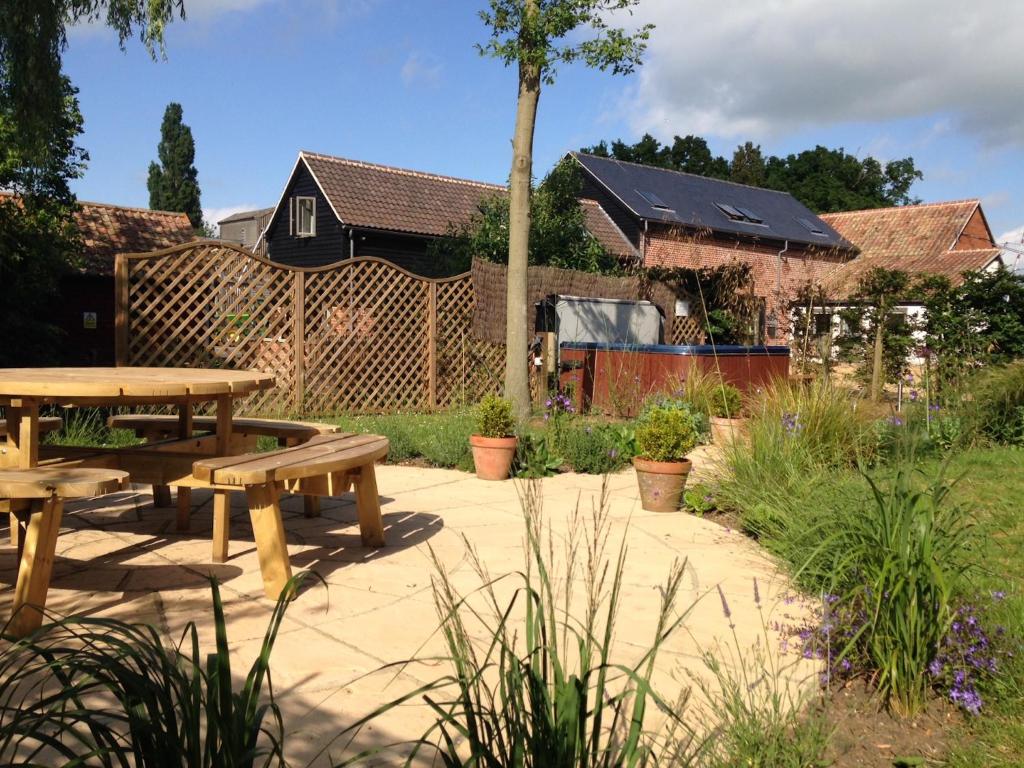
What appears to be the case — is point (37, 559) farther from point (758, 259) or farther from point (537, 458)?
point (758, 259)

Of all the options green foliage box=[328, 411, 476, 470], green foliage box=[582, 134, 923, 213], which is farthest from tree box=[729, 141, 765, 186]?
green foliage box=[328, 411, 476, 470]

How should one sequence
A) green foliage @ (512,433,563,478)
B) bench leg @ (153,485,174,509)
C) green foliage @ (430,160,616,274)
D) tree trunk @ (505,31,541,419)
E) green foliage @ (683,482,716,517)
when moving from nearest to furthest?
bench leg @ (153,485,174,509)
green foliage @ (683,482,716,517)
green foliage @ (512,433,563,478)
tree trunk @ (505,31,541,419)
green foliage @ (430,160,616,274)

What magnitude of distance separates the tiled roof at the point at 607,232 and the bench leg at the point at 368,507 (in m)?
19.9

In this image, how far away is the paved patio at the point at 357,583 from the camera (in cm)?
247

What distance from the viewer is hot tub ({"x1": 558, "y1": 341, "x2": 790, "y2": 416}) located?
9.14 metres

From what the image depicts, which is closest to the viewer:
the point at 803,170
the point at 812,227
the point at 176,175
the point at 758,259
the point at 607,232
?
the point at 607,232

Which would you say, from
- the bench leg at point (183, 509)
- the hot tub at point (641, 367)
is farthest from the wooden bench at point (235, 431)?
the hot tub at point (641, 367)

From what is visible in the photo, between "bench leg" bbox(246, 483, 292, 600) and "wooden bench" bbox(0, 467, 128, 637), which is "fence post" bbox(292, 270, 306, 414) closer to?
"bench leg" bbox(246, 483, 292, 600)

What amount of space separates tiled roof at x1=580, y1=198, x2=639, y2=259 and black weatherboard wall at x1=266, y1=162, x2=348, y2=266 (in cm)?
659

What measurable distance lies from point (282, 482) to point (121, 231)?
18.2 metres

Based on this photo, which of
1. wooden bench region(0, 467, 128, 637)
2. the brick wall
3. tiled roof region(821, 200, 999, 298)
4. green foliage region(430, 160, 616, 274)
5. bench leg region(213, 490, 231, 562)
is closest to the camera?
wooden bench region(0, 467, 128, 637)

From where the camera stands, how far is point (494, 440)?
5.84 m

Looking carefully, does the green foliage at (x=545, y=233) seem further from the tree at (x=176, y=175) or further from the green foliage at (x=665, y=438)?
the tree at (x=176, y=175)

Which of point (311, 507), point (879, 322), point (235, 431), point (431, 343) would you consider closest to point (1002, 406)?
point (879, 322)
